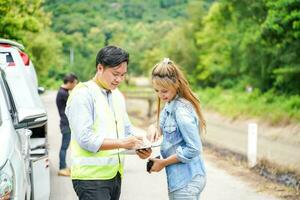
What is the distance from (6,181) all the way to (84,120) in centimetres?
79

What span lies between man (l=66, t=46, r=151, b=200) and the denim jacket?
25 centimetres

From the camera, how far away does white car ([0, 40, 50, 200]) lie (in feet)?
13.8

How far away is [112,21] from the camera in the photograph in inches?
3971

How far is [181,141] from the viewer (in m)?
4.20

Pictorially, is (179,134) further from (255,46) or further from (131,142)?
(255,46)

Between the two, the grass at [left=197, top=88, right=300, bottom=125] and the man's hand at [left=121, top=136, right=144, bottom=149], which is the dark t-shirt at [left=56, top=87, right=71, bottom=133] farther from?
the grass at [left=197, top=88, right=300, bottom=125]

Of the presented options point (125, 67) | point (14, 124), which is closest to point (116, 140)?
point (125, 67)

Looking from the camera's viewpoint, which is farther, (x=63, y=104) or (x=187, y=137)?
(x=63, y=104)

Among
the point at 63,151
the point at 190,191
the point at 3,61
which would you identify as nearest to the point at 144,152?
the point at 190,191

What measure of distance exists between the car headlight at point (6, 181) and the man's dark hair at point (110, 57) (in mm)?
1032

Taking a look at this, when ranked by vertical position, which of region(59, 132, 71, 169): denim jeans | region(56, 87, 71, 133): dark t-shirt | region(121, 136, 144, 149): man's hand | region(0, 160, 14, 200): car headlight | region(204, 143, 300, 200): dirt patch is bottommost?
region(204, 143, 300, 200): dirt patch

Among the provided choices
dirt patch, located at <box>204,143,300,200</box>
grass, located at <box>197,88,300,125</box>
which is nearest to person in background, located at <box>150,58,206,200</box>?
dirt patch, located at <box>204,143,300,200</box>

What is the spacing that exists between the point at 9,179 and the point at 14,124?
31.6 inches

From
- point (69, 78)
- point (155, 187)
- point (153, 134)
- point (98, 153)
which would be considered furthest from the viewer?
point (69, 78)
